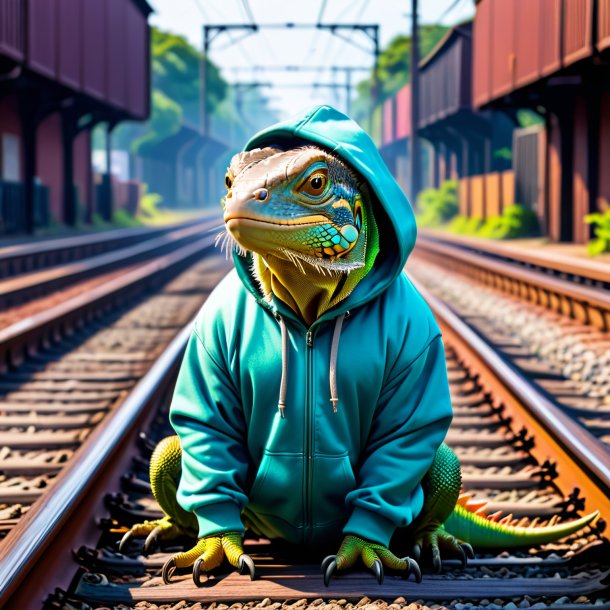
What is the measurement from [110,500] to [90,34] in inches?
954

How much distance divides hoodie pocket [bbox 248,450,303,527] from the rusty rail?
629 cm

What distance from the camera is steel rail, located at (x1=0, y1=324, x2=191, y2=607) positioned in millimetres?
2826

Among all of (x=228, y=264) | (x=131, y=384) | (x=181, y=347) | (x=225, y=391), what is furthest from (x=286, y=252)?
(x=228, y=264)

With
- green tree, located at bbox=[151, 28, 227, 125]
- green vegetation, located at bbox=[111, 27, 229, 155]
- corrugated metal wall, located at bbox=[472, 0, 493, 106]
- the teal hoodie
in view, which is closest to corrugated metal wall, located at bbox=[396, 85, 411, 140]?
green vegetation, located at bbox=[111, 27, 229, 155]

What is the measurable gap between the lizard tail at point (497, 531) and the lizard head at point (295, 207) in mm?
1058

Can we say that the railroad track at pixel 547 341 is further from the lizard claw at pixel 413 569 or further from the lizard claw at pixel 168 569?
the lizard claw at pixel 168 569

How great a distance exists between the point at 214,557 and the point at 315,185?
1061mm

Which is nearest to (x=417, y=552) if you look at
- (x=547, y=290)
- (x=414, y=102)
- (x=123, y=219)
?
(x=547, y=290)

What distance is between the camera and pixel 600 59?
647 inches

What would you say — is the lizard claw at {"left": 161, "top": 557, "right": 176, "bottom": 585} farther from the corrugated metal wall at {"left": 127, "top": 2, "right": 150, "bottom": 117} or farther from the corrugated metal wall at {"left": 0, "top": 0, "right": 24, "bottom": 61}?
the corrugated metal wall at {"left": 127, "top": 2, "right": 150, "bottom": 117}

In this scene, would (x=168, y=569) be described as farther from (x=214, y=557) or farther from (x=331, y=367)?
(x=331, y=367)

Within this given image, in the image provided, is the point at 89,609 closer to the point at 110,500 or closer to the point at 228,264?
the point at 110,500

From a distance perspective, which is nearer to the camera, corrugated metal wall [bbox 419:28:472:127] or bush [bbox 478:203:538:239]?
bush [bbox 478:203:538:239]

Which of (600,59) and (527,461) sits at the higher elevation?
(600,59)
